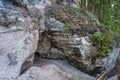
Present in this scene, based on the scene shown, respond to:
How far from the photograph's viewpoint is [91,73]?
7129 millimetres

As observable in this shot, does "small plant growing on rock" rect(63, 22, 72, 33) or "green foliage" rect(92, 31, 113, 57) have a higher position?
"small plant growing on rock" rect(63, 22, 72, 33)

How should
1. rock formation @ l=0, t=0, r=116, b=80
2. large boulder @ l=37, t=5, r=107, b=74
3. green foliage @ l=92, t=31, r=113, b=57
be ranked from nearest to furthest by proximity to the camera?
rock formation @ l=0, t=0, r=116, b=80
large boulder @ l=37, t=5, r=107, b=74
green foliage @ l=92, t=31, r=113, b=57

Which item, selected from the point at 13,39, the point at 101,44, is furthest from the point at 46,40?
the point at 13,39

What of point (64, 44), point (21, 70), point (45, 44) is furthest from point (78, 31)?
point (21, 70)

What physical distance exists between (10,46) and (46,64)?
1696mm

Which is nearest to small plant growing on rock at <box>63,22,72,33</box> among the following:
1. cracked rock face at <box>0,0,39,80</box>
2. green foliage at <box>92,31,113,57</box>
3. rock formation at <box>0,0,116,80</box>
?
rock formation at <box>0,0,116,80</box>

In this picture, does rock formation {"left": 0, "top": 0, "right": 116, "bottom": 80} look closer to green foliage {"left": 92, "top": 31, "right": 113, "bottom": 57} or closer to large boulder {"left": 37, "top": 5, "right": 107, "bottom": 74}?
large boulder {"left": 37, "top": 5, "right": 107, "bottom": 74}

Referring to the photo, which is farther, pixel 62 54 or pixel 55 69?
pixel 62 54

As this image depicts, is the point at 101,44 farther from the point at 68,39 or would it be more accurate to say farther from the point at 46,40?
the point at 46,40

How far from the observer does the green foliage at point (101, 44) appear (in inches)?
270

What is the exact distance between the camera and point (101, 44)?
697 cm

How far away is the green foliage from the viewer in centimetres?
685

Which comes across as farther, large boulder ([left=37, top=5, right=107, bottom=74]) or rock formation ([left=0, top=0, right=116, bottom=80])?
large boulder ([left=37, top=5, right=107, bottom=74])

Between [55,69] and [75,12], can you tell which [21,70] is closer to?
[55,69]
